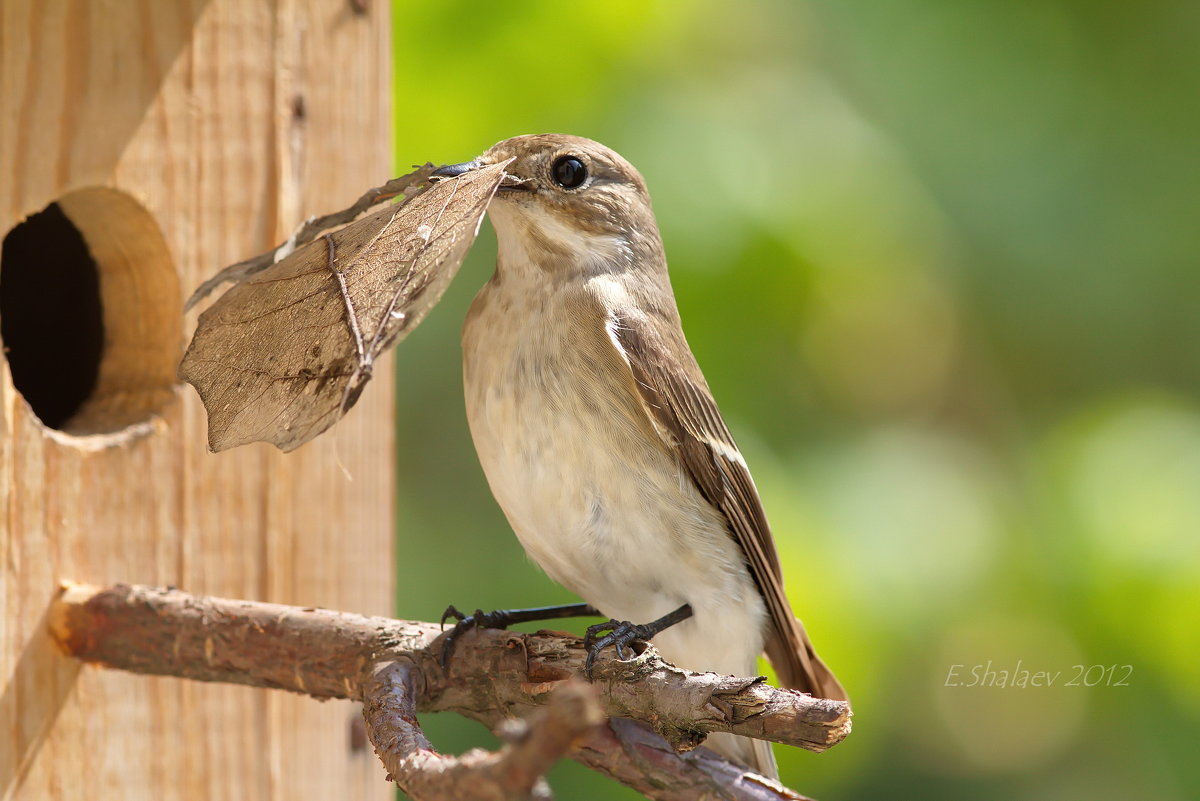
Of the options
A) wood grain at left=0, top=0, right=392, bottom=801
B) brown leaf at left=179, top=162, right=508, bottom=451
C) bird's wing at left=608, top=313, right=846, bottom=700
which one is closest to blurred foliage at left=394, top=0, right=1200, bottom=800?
bird's wing at left=608, top=313, right=846, bottom=700

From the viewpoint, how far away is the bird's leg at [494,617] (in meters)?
2.35

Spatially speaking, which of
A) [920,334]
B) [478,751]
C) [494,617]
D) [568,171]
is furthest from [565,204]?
[920,334]

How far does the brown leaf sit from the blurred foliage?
2.15m

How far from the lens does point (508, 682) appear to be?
2246 millimetres

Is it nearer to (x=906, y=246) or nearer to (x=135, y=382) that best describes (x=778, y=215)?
(x=906, y=246)

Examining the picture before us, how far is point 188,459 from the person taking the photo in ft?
8.90

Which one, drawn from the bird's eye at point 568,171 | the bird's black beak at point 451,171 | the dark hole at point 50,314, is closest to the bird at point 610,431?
the bird's eye at point 568,171

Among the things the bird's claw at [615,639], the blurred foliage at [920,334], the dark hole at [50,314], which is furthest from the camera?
the blurred foliage at [920,334]

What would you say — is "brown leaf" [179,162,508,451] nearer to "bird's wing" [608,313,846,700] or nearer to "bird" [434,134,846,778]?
"bird" [434,134,846,778]

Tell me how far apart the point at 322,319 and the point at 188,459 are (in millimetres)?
1121

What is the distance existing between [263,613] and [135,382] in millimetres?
702

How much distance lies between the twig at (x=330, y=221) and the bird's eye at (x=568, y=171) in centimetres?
50

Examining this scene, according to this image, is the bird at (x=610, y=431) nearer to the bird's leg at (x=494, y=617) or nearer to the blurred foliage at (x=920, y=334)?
the bird's leg at (x=494, y=617)

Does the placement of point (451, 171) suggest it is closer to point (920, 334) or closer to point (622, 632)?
point (622, 632)
